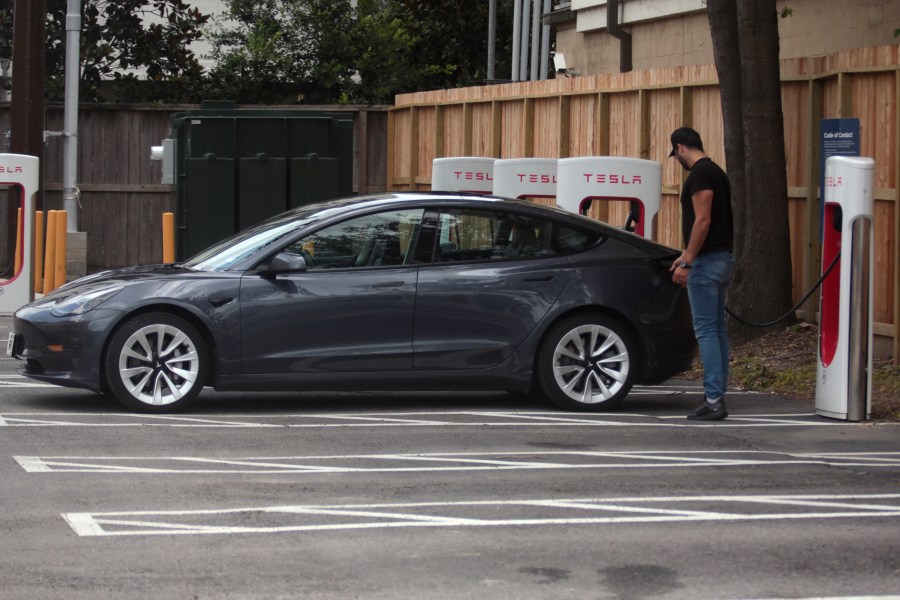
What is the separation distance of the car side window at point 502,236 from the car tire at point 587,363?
522 millimetres

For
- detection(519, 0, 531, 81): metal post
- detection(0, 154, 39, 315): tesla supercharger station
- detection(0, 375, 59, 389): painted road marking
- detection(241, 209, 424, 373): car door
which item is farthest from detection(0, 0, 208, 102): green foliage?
detection(241, 209, 424, 373): car door

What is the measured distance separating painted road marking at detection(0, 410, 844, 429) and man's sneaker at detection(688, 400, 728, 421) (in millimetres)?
48

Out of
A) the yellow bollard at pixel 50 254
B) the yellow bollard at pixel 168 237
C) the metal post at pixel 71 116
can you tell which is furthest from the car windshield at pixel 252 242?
the metal post at pixel 71 116

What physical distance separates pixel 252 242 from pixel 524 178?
4.51 metres

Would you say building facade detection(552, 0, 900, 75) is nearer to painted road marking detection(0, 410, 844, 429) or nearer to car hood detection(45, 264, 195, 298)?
painted road marking detection(0, 410, 844, 429)

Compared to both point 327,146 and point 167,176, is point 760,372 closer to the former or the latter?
point 327,146

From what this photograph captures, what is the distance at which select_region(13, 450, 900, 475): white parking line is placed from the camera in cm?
777

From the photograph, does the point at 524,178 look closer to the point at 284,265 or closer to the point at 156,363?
the point at 284,265

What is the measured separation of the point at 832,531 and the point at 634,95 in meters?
9.86

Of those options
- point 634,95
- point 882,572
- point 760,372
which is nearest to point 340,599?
point 882,572

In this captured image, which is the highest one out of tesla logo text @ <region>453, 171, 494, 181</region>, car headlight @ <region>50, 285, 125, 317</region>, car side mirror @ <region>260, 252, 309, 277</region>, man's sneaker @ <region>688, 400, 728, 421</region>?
tesla logo text @ <region>453, 171, 494, 181</region>

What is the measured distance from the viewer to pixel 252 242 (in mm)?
10031

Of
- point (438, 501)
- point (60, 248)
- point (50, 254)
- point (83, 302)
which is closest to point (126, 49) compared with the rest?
point (50, 254)

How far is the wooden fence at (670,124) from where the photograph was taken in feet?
38.6
